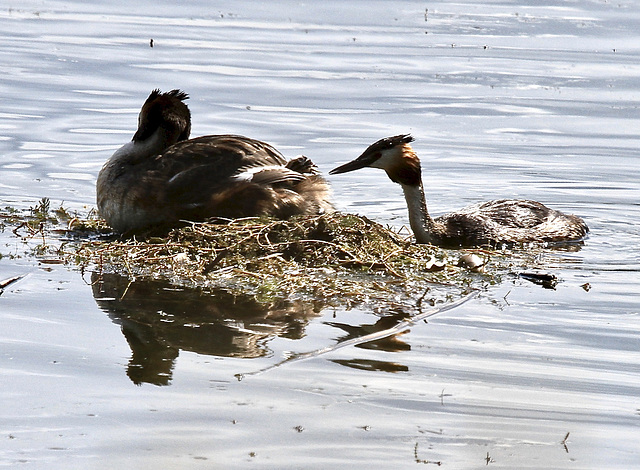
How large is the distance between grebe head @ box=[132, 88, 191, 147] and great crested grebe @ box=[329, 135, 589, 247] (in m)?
1.42

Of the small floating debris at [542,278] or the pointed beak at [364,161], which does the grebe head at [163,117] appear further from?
the small floating debris at [542,278]

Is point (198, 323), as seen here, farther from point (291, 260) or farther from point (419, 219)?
point (419, 219)

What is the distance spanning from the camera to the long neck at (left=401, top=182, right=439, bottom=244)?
966 cm

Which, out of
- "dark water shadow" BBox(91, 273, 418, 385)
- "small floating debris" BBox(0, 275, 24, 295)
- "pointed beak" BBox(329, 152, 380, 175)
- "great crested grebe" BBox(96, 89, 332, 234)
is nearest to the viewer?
"dark water shadow" BBox(91, 273, 418, 385)

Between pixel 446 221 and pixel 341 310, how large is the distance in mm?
2875

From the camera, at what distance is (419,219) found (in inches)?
381

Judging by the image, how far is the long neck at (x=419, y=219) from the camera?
9.66 m

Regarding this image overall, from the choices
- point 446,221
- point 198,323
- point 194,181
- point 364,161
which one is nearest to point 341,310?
point 198,323

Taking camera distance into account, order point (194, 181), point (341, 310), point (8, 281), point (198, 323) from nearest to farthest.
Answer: point (198, 323) < point (341, 310) < point (8, 281) < point (194, 181)

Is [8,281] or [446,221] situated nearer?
[8,281]

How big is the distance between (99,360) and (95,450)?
1.26 m

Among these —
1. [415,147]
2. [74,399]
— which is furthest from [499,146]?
[74,399]

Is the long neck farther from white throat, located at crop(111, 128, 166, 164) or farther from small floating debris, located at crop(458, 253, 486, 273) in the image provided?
white throat, located at crop(111, 128, 166, 164)

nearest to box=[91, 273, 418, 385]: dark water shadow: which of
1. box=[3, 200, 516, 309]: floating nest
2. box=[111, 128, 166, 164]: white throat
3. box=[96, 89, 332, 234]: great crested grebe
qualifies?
box=[3, 200, 516, 309]: floating nest
